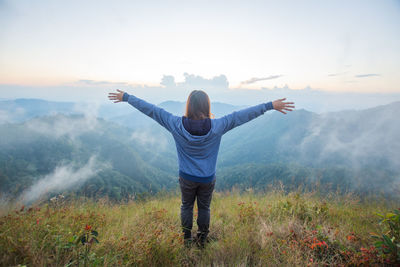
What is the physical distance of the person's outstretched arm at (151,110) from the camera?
280cm

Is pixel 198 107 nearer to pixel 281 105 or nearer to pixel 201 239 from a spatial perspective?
pixel 281 105

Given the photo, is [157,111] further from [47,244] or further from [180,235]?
[47,244]

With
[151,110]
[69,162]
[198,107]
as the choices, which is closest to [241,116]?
[198,107]

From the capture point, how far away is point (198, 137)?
2627 mm

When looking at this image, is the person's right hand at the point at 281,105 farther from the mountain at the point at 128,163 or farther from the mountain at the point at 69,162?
the mountain at the point at 69,162

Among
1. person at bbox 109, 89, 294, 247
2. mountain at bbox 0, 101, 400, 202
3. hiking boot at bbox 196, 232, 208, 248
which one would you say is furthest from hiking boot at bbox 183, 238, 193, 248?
mountain at bbox 0, 101, 400, 202

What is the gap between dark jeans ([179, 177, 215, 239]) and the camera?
2.87 m

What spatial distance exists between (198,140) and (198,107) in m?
0.47

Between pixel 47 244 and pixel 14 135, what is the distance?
197m

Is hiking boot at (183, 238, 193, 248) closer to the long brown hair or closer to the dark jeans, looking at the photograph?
the dark jeans

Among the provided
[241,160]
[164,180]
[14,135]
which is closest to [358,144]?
[241,160]

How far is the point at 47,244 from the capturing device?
210cm

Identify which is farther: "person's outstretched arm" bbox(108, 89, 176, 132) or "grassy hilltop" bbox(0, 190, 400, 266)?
"person's outstretched arm" bbox(108, 89, 176, 132)

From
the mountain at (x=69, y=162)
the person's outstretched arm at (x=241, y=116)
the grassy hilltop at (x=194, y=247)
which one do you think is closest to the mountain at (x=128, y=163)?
the mountain at (x=69, y=162)
